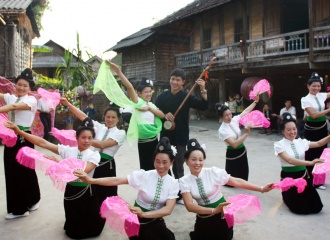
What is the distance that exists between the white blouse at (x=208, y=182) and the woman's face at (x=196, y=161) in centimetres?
6

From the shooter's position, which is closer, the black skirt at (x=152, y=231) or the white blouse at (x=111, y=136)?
the black skirt at (x=152, y=231)

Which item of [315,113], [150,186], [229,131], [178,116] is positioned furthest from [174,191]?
[315,113]

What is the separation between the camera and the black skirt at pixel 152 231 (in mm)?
3027

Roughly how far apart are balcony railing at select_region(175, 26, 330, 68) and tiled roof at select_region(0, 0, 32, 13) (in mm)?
7242

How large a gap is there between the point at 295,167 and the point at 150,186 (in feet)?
6.52

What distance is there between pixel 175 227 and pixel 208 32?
48.0 ft

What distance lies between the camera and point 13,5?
1099 cm

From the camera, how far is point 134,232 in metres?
2.77

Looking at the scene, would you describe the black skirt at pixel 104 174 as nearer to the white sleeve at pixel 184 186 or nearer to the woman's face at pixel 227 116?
the white sleeve at pixel 184 186

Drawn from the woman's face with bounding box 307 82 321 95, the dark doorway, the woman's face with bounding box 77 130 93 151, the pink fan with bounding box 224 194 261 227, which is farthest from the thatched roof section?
the pink fan with bounding box 224 194 261 227

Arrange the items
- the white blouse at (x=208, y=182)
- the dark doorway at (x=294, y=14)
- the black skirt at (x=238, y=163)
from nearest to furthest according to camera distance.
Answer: the white blouse at (x=208, y=182)
the black skirt at (x=238, y=163)
the dark doorway at (x=294, y=14)

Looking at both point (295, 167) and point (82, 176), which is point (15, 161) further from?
point (295, 167)

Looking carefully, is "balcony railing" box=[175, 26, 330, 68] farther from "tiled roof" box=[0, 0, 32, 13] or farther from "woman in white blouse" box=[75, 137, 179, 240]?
"woman in white blouse" box=[75, 137, 179, 240]

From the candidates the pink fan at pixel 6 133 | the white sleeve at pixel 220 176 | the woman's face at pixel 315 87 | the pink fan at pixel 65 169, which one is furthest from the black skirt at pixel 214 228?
the woman's face at pixel 315 87
